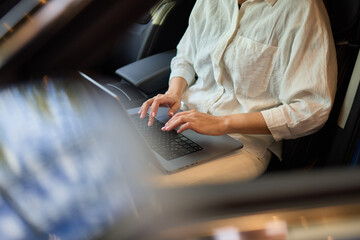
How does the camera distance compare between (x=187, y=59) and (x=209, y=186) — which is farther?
(x=187, y=59)

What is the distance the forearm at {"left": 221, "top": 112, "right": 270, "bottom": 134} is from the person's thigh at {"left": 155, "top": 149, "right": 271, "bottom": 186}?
6 centimetres

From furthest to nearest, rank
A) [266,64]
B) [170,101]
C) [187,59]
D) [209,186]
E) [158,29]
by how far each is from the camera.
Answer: [158,29] < [187,59] < [170,101] < [266,64] < [209,186]

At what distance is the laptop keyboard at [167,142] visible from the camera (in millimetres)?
792

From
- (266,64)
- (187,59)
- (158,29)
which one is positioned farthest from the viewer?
(158,29)

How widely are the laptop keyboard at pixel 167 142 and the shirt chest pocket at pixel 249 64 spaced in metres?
0.24

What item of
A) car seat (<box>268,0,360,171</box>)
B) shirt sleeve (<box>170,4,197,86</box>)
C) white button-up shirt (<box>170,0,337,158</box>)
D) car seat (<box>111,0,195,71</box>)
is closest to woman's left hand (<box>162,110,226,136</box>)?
white button-up shirt (<box>170,0,337,158</box>)

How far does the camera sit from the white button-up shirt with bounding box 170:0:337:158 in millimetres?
788

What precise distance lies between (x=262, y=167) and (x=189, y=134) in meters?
0.22

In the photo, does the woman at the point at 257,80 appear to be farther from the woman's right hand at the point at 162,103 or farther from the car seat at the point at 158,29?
the car seat at the point at 158,29

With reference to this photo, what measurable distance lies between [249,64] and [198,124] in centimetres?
24

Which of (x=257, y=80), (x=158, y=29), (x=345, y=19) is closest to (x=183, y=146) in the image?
(x=257, y=80)

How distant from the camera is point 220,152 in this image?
81 cm

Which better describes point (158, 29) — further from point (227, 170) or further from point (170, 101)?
point (227, 170)

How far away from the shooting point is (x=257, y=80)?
0.90m
